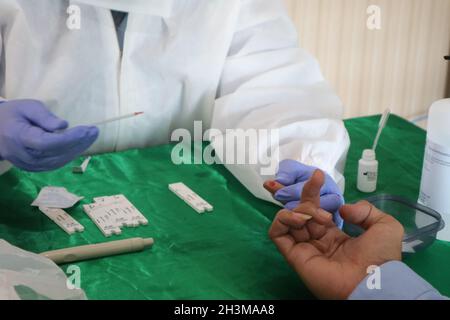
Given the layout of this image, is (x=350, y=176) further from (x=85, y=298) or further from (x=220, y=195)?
(x=85, y=298)

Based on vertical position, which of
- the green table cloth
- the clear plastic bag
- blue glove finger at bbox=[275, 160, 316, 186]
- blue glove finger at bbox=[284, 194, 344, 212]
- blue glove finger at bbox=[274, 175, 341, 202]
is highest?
blue glove finger at bbox=[275, 160, 316, 186]

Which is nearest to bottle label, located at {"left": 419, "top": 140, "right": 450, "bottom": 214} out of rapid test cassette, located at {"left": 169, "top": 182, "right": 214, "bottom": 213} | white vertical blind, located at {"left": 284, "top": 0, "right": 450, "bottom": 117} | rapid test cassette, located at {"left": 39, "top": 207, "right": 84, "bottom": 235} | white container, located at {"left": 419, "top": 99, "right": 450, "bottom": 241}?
white container, located at {"left": 419, "top": 99, "right": 450, "bottom": 241}

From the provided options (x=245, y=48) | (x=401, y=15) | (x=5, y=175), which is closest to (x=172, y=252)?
(x=5, y=175)

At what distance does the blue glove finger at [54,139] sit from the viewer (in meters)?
0.88

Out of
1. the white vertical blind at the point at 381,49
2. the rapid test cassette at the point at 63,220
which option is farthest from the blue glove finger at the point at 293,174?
the white vertical blind at the point at 381,49

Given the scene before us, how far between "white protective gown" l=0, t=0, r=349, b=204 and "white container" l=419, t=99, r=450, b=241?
18cm

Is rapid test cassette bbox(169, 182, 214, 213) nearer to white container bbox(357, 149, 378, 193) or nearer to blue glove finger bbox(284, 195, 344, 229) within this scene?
blue glove finger bbox(284, 195, 344, 229)

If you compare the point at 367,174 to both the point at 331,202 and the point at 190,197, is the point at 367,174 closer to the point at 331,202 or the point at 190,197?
the point at 331,202

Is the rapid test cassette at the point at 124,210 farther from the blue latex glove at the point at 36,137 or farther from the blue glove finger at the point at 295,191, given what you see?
the blue glove finger at the point at 295,191

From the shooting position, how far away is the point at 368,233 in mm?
788

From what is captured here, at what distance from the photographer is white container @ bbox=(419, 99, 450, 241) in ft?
2.96

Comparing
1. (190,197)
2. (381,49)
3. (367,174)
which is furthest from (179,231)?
(381,49)

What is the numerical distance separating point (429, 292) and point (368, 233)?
118mm

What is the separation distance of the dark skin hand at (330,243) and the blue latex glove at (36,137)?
1.12ft
